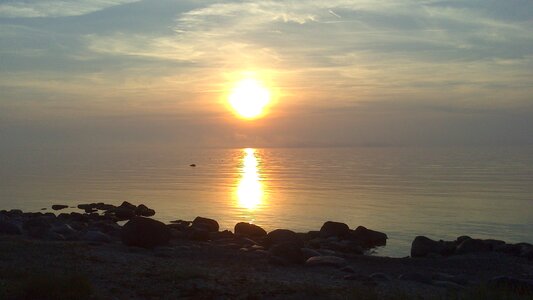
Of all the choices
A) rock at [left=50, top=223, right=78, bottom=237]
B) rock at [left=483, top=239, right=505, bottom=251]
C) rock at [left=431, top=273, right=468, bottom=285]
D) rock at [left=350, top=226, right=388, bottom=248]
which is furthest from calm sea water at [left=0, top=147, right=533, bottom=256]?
rock at [left=50, top=223, right=78, bottom=237]

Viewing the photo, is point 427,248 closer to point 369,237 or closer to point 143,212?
point 369,237

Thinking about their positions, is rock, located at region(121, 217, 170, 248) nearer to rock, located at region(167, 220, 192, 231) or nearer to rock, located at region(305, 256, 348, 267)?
rock, located at region(305, 256, 348, 267)

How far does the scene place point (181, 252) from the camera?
23.8 meters

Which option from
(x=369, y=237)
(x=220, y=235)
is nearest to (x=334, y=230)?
(x=369, y=237)

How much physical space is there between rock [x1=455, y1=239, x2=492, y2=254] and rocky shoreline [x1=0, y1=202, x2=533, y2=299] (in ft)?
0.15

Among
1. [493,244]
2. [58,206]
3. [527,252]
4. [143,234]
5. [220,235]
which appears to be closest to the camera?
[143,234]

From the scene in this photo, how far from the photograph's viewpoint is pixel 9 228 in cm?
2683

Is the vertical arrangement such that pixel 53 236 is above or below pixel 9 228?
below

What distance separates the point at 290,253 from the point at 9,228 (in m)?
13.5

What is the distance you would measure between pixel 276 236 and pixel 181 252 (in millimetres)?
5921

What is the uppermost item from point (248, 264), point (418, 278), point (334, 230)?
point (334, 230)

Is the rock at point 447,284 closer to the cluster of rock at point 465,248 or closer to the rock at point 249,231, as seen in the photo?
the cluster of rock at point 465,248

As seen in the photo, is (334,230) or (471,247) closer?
(471,247)

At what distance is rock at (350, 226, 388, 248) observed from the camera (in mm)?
31844
